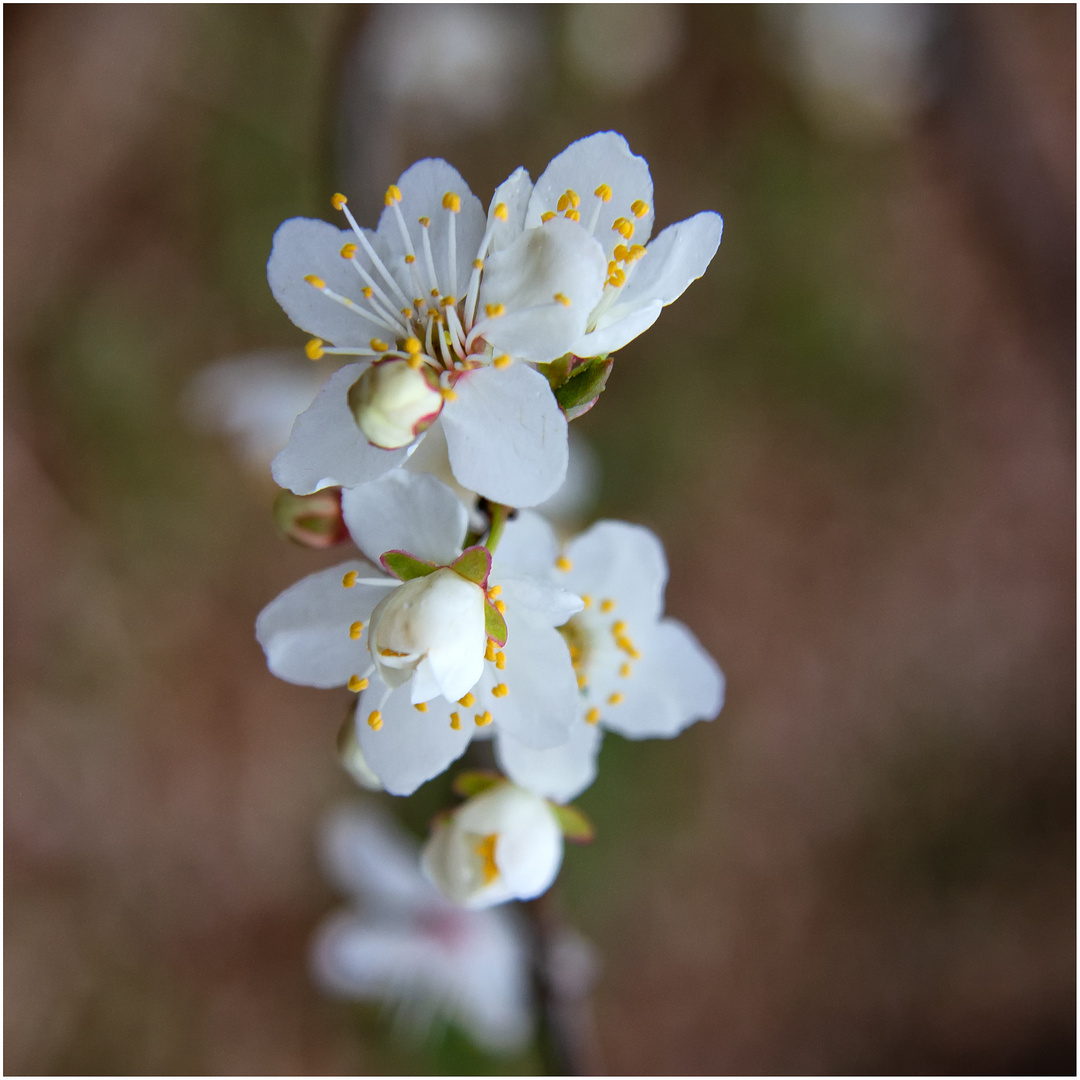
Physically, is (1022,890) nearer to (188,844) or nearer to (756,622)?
(756,622)

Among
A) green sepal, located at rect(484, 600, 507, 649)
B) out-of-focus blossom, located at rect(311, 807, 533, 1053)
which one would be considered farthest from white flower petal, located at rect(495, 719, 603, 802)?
out-of-focus blossom, located at rect(311, 807, 533, 1053)

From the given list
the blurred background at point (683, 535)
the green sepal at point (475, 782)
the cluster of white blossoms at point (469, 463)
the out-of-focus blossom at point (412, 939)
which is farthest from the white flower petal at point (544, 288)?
the blurred background at point (683, 535)

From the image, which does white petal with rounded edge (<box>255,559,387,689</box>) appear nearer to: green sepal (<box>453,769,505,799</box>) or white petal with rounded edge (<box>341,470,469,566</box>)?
white petal with rounded edge (<box>341,470,469,566</box>)

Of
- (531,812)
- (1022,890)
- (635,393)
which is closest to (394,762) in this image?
(531,812)

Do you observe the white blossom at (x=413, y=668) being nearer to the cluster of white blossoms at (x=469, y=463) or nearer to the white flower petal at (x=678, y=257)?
the cluster of white blossoms at (x=469, y=463)

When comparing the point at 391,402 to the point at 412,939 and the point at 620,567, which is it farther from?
the point at 412,939

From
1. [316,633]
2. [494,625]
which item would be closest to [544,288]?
[494,625]
